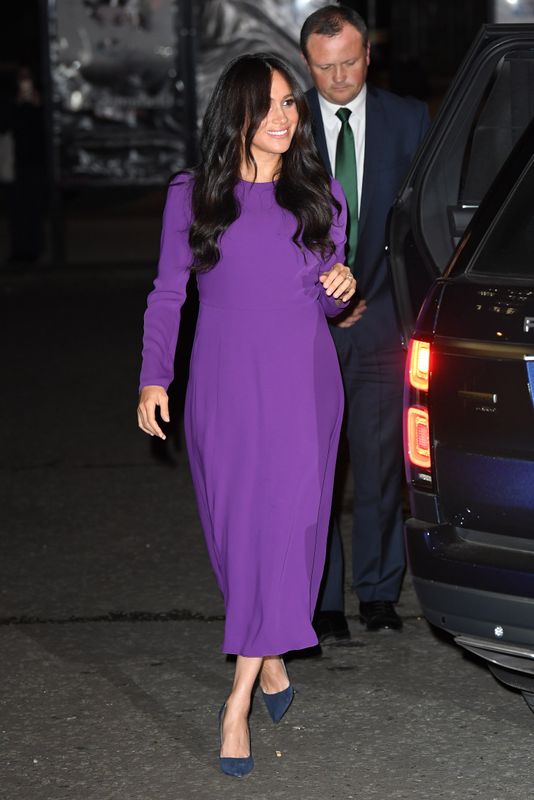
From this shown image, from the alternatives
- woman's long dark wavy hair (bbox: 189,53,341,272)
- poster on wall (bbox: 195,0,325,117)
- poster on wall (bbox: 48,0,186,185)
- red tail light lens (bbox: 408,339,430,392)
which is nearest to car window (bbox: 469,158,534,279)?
red tail light lens (bbox: 408,339,430,392)

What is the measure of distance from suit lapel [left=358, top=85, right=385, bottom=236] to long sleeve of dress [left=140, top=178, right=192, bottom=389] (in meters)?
1.13

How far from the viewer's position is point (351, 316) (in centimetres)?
520

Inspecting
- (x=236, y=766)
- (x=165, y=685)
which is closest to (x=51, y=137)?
(x=165, y=685)

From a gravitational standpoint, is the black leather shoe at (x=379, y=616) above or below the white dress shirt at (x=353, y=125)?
below

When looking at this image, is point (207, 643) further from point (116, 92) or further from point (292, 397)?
point (116, 92)

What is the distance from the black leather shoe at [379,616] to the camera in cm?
530

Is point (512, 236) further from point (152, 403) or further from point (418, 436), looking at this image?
point (152, 403)

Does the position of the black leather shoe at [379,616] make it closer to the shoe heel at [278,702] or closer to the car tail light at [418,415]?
the shoe heel at [278,702]

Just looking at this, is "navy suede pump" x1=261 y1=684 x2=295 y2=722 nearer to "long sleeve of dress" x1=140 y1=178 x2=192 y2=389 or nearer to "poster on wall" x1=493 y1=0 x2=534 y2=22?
"long sleeve of dress" x1=140 y1=178 x2=192 y2=389

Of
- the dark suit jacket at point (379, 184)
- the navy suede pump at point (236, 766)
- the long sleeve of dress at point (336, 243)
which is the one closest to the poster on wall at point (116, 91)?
the dark suit jacket at point (379, 184)

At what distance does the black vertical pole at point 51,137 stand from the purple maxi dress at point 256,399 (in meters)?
11.4

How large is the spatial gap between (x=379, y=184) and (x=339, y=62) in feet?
1.35

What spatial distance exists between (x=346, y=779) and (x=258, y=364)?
107 cm

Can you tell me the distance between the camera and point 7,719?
4.52 m
